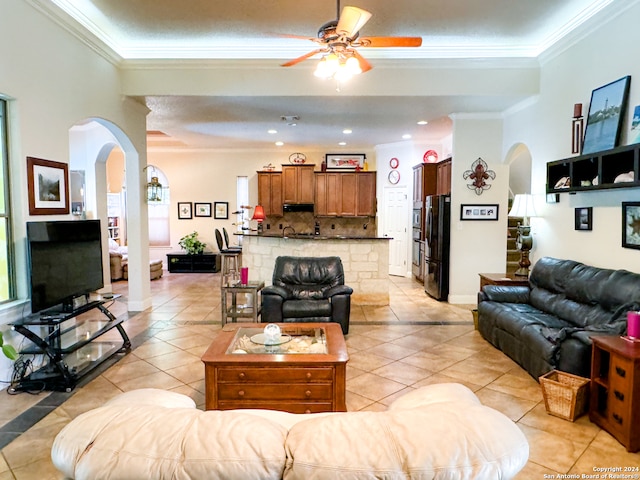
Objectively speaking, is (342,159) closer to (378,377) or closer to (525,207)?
(525,207)

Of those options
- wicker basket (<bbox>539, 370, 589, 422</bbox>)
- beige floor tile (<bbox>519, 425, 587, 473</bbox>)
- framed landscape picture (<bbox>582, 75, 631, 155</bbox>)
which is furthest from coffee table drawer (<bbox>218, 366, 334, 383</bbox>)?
framed landscape picture (<bbox>582, 75, 631, 155</bbox>)

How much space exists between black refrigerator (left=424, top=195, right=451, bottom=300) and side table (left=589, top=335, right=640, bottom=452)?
3592 millimetres

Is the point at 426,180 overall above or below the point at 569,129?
below

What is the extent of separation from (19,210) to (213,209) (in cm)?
660

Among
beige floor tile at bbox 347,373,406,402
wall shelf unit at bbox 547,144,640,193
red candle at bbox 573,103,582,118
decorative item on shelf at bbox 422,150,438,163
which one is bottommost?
beige floor tile at bbox 347,373,406,402

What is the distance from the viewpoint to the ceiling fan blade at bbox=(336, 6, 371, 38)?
2.60 m

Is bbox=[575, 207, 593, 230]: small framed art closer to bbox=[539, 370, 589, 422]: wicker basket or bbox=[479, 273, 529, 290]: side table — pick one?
bbox=[479, 273, 529, 290]: side table

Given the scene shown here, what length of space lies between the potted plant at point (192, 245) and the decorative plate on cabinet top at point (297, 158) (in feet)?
9.99

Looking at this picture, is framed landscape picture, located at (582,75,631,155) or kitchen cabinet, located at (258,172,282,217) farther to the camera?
kitchen cabinet, located at (258,172,282,217)

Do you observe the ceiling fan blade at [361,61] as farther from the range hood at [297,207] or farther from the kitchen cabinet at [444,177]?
the range hood at [297,207]

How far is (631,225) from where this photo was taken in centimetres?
350

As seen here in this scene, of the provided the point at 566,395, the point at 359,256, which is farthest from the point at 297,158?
the point at 566,395

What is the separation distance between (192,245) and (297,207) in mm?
2712

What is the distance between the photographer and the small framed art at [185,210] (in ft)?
33.0
